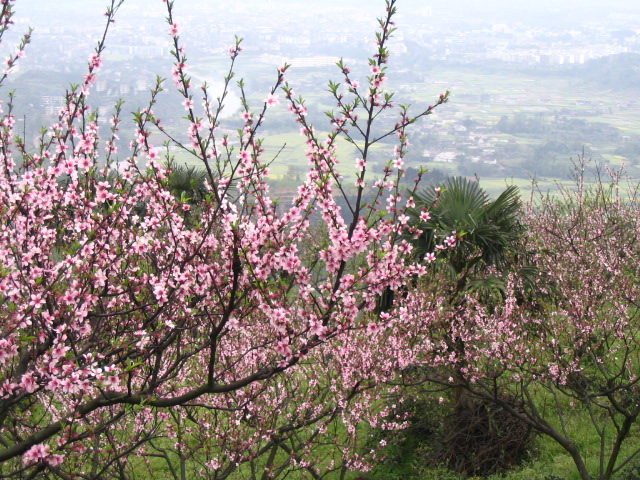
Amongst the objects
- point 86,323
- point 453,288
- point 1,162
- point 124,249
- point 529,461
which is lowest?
point 529,461

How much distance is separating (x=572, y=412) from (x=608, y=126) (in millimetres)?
110243

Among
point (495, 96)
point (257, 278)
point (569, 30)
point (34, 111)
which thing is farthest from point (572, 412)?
point (569, 30)

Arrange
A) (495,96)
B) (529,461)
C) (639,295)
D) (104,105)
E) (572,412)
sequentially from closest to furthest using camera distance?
(639,295) < (529,461) < (572,412) < (104,105) < (495,96)

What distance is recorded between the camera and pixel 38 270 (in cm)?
397

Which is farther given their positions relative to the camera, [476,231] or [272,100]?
[476,231]

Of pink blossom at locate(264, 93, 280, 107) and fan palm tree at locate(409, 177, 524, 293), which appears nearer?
pink blossom at locate(264, 93, 280, 107)

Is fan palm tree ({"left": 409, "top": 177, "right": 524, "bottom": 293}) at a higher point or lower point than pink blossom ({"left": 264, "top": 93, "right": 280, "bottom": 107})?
lower

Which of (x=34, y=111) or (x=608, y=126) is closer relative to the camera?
(x=34, y=111)

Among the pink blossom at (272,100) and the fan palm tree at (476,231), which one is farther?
the fan palm tree at (476,231)

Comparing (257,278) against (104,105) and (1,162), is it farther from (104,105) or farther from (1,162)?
(104,105)

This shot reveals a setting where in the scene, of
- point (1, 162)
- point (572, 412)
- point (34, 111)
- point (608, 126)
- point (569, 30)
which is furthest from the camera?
point (569, 30)

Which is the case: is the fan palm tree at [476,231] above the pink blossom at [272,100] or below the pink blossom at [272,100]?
below

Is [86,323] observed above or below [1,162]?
below

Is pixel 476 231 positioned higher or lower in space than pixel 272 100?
lower
